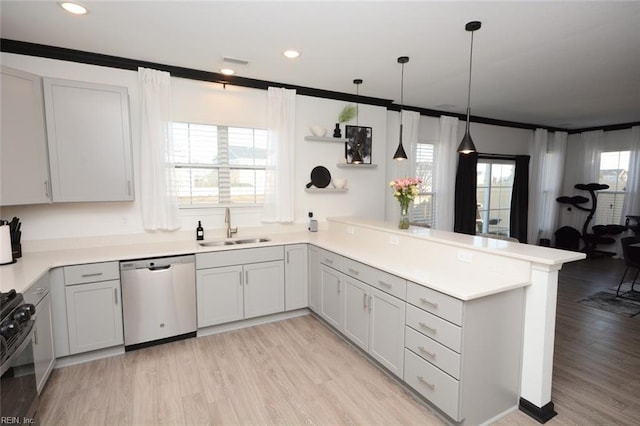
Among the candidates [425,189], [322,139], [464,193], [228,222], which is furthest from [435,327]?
[464,193]

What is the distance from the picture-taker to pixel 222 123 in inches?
150

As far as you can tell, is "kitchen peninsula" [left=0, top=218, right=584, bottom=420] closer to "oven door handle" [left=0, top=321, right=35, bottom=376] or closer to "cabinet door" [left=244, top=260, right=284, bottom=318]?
"oven door handle" [left=0, top=321, right=35, bottom=376]

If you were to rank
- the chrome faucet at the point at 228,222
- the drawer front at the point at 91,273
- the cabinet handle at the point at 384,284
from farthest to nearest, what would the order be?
the chrome faucet at the point at 228,222, the drawer front at the point at 91,273, the cabinet handle at the point at 384,284

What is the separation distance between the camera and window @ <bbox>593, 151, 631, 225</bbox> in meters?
6.91

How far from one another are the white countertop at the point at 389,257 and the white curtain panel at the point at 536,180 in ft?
17.7

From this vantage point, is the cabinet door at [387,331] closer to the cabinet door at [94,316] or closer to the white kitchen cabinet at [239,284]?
the white kitchen cabinet at [239,284]

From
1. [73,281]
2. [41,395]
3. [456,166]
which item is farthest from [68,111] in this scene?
[456,166]

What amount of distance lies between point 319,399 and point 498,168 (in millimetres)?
6121

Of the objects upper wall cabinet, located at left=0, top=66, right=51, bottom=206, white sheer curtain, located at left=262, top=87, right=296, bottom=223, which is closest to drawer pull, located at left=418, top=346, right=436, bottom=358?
white sheer curtain, located at left=262, top=87, right=296, bottom=223

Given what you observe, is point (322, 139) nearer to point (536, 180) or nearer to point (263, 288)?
point (263, 288)

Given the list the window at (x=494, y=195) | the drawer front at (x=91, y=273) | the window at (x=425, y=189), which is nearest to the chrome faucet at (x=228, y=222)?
the drawer front at (x=91, y=273)

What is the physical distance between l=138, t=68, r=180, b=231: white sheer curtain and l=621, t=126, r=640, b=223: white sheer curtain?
8562 mm

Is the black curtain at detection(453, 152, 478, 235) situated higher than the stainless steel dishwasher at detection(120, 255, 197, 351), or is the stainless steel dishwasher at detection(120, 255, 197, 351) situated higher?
the black curtain at detection(453, 152, 478, 235)

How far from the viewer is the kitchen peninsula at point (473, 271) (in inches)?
81.0
